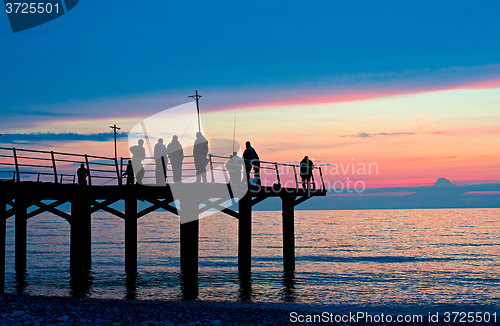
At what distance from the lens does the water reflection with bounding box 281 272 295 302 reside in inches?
671

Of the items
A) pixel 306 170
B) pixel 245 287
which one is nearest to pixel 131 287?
pixel 245 287

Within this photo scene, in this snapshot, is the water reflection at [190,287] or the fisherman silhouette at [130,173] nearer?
the fisherman silhouette at [130,173]

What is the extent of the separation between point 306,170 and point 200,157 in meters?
7.54

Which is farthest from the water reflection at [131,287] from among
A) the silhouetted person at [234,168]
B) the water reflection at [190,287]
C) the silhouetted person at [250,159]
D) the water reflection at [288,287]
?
the silhouetted person at [250,159]

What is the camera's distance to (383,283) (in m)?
22.5

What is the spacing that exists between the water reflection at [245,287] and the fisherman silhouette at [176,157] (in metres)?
5.02

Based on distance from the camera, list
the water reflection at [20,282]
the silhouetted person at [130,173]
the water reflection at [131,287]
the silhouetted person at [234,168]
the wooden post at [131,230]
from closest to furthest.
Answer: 1. the silhouetted person at [130,173]
2. the water reflection at [131,287]
3. the wooden post at [131,230]
4. the silhouetted person at [234,168]
5. the water reflection at [20,282]

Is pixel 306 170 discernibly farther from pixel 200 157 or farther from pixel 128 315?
pixel 128 315

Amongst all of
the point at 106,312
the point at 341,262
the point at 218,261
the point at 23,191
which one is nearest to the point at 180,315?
the point at 106,312

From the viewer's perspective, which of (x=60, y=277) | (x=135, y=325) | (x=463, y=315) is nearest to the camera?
(x=135, y=325)

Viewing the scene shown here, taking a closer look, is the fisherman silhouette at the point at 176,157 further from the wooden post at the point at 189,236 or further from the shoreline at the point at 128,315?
the shoreline at the point at 128,315

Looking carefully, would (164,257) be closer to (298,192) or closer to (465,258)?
(298,192)

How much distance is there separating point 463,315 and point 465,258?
23.4 meters

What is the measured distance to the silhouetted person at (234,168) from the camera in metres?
17.6
